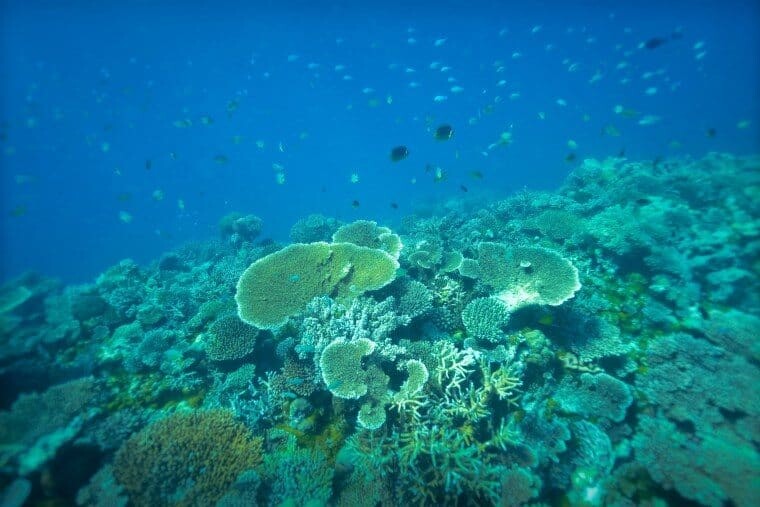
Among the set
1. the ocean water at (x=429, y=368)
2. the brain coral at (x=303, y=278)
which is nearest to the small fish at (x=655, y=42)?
the ocean water at (x=429, y=368)

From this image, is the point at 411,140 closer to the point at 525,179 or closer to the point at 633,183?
the point at 525,179

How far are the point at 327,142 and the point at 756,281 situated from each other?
137190 millimetres

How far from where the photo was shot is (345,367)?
14.8 feet

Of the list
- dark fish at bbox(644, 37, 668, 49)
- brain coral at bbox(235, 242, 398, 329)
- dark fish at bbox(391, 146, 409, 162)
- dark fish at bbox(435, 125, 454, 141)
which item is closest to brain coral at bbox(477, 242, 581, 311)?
brain coral at bbox(235, 242, 398, 329)

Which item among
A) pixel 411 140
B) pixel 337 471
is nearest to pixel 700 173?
pixel 337 471

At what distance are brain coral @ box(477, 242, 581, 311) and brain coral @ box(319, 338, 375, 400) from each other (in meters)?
2.88

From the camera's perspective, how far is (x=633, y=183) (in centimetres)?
1117

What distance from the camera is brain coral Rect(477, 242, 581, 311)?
229 inches

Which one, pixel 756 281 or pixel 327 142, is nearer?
pixel 756 281

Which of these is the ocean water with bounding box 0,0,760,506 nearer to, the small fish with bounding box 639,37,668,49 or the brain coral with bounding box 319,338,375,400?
the brain coral with bounding box 319,338,375,400

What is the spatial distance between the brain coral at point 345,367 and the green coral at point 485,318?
6.11ft

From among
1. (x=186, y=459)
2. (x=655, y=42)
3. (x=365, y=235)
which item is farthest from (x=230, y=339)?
(x=655, y=42)

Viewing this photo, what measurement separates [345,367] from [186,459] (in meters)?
2.25

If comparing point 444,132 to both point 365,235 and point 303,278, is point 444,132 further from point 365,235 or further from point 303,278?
point 303,278
